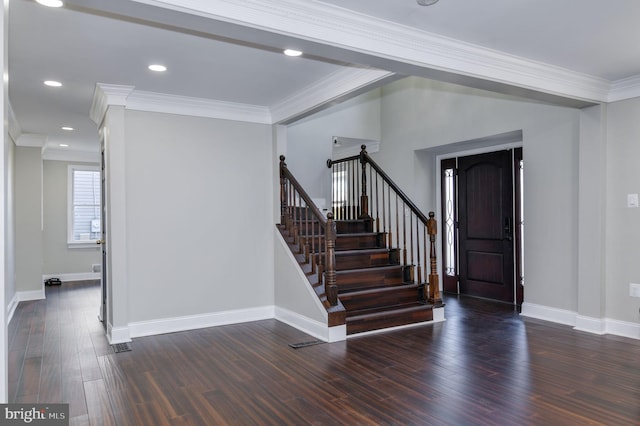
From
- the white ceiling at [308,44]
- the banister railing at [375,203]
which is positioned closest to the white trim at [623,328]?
the banister railing at [375,203]

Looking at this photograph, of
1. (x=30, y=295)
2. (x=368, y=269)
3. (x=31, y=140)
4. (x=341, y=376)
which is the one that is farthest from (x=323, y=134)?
(x=30, y=295)

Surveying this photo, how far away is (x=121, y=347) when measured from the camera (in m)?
4.27

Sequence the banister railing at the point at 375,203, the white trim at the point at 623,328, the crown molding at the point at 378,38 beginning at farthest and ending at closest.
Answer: the banister railing at the point at 375,203 < the white trim at the point at 623,328 < the crown molding at the point at 378,38

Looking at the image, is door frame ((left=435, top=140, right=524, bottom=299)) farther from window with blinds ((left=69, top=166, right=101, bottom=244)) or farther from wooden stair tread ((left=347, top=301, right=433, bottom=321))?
window with blinds ((left=69, top=166, right=101, bottom=244))

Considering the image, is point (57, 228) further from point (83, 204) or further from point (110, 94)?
point (110, 94)

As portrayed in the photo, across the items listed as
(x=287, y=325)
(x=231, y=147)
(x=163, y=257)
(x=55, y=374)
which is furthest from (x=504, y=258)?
(x=55, y=374)

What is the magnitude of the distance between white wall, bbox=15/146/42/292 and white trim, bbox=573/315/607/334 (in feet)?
24.5

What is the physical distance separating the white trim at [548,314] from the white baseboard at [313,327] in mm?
2328

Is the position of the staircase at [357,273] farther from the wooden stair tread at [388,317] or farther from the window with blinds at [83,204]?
the window with blinds at [83,204]

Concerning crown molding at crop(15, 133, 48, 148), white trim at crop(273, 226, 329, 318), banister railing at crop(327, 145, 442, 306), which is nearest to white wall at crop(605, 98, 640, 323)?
banister railing at crop(327, 145, 442, 306)

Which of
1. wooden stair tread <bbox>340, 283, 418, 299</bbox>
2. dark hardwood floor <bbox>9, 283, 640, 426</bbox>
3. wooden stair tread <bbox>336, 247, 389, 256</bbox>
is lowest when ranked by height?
dark hardwood floor <bbox>9, 283, 640, 426</bbox>

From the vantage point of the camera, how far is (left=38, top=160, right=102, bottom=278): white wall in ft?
28.9

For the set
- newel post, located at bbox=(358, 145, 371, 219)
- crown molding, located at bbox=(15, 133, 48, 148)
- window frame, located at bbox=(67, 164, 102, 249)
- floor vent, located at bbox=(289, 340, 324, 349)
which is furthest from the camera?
window frame, located at bbox=(67, 164, 102, 249)

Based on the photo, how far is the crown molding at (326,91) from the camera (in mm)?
3680
